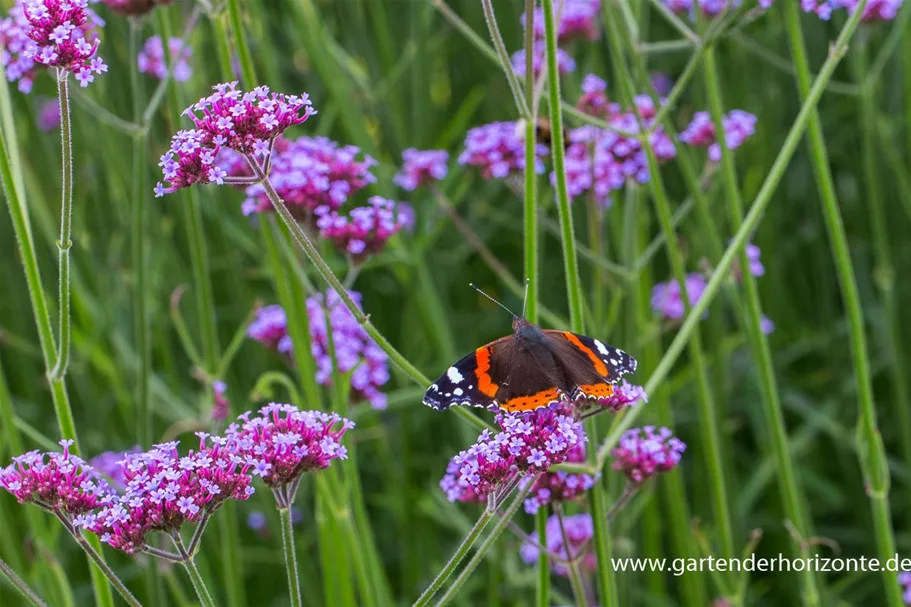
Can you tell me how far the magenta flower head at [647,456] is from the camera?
231cm

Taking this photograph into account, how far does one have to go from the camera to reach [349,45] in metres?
4.93

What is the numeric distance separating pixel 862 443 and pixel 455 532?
6.58 ft

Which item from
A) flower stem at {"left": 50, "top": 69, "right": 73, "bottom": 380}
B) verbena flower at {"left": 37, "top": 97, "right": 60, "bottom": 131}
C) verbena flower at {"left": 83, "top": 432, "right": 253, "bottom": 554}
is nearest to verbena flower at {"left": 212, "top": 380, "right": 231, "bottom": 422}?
flower stem at {"left": 50, "top": 69, "right": 73, "bottom": 380}

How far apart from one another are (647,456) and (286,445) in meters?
0.91

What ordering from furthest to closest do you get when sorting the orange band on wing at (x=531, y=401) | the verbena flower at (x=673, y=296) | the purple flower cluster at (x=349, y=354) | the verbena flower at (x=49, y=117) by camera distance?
the verbena flower at (x=49, y=117) < the verbena flower at (x=673, y=296) < the purple flower cluster at (x=349, y=354) < the orange band on wing at (x=531, y=401)

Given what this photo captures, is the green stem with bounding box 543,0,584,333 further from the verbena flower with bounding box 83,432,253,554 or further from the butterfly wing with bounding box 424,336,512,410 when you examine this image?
the verbena flower with bounding box 83,432,253,554

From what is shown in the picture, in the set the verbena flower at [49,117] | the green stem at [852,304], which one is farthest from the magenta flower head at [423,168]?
the verbena flower at [49,117]

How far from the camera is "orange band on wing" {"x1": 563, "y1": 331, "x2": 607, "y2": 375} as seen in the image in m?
2.07

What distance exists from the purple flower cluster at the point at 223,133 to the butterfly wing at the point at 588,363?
69 cm

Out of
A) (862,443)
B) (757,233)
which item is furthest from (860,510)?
(862,443)

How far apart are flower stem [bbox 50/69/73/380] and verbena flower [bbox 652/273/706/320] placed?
2.17m

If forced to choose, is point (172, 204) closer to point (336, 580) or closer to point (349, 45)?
point (349, 45)

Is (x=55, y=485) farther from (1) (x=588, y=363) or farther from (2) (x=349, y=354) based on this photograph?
(2) (x=349, y=354)

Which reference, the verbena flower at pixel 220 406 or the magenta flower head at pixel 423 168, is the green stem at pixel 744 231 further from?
the magenta flower head at pixel 423 168
